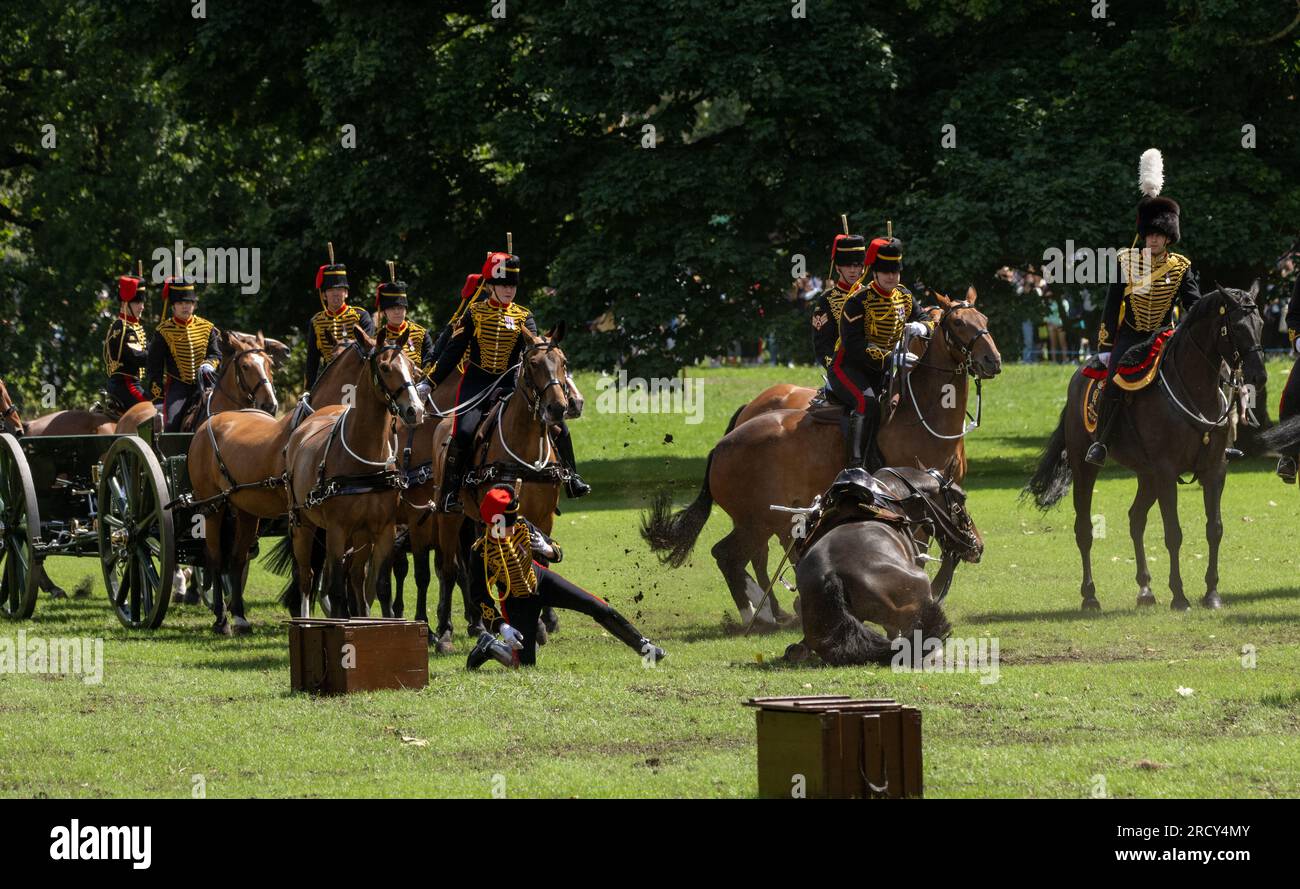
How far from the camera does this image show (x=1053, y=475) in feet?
58.4

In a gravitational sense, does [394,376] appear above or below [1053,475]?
above

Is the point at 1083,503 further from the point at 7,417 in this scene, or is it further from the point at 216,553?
the point at 7,417

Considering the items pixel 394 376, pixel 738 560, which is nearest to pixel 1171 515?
pixel 738 560

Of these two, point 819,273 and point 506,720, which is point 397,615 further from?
point 819,273

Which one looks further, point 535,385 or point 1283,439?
point 1283,439

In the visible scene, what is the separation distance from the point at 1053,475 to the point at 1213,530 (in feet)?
6.31

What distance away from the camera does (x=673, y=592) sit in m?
18.0

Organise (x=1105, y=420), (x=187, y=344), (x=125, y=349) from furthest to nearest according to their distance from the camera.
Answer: (x=125, y=349) < (x=187, y=344) < (x=1105, y=420)

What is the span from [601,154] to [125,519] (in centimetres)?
1346

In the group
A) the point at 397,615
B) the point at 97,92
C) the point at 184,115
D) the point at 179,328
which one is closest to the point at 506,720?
the point at 397,615

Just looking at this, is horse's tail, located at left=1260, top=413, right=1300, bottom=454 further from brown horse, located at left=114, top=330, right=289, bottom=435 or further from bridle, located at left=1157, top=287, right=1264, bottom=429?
brown horse, located at left=114, top=330, right=289, bottom=435

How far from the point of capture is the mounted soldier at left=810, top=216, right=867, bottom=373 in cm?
1598

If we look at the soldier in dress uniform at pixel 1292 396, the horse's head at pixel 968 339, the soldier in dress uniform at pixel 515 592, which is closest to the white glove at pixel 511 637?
the soldier in dress uniform at pixel 515 592

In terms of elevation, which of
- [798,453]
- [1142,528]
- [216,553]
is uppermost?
[798,453]
